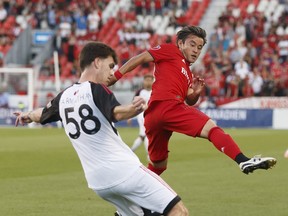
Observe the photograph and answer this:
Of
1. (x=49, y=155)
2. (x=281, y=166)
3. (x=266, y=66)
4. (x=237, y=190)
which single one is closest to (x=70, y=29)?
(x=266, y=66)

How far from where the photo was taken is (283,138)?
24719mm

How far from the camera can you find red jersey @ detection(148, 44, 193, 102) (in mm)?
10039

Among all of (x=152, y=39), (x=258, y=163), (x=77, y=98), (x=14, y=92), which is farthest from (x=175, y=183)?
(x=152, y=39)

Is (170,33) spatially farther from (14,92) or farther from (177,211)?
(177,211)

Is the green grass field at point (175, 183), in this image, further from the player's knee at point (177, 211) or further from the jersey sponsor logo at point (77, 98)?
the jersey sponsor logo at point (77, 98)

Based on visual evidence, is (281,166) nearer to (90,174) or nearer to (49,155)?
(49,155)

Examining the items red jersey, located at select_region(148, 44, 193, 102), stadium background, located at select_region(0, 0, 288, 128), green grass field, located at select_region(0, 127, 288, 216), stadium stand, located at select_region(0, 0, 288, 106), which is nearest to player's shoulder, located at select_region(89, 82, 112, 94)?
red jersey, located at select_region(148, 44, 193, 102)

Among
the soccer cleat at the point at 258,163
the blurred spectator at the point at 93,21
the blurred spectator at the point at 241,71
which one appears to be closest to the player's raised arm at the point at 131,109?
the soccer cleat at the point at 258,163

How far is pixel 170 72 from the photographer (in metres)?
10.2

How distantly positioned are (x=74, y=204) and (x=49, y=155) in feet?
26.3

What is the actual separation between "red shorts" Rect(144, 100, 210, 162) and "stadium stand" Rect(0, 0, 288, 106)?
20.7 m

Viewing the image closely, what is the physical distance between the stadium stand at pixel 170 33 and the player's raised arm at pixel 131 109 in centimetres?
2449

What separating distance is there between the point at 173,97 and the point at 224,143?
1.15 meters

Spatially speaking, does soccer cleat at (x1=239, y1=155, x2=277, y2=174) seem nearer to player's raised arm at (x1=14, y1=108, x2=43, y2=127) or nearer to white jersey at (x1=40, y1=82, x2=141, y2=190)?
white jersey at (x1=40, y1=82, x2=141, y2=190)
